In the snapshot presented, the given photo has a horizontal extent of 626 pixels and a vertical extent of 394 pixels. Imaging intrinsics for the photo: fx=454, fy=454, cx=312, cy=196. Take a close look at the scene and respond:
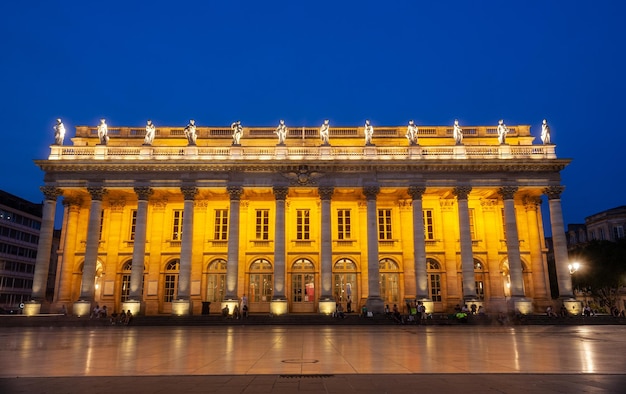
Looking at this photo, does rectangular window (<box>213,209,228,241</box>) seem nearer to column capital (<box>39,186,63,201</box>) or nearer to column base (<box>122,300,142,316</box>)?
column base (<box>122,300,142,316</box>)

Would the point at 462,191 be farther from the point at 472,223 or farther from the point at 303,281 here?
the point at 303,281

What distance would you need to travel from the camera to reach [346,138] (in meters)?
40.0

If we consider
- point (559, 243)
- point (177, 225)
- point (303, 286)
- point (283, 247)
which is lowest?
point (303, 286)

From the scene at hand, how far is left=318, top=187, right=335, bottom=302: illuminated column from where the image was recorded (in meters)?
34.3

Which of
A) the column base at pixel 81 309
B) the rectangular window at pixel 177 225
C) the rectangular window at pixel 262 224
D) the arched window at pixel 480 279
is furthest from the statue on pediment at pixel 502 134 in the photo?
the column base at pixel 81 309

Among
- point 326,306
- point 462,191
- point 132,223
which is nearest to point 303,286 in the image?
point 326,306

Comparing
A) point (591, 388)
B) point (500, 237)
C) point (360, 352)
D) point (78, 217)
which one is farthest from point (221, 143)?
point (591, 388)

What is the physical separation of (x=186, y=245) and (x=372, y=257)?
573 inches

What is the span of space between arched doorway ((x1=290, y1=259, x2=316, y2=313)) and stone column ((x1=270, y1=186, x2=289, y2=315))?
14.3 ft

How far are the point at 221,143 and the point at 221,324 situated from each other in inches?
644

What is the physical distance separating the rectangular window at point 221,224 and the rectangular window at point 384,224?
13549mm

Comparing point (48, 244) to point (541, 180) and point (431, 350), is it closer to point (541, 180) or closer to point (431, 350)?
point (431, 350)

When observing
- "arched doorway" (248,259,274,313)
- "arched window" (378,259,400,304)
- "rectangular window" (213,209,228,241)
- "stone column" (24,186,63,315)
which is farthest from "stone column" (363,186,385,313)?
"stone column" (24,186,63,315)

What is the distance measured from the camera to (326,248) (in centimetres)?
3528
